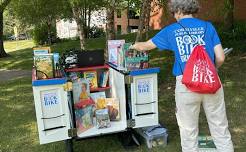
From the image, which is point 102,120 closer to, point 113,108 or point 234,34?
point 113,108

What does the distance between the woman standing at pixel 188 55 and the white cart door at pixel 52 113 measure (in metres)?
Result: 1.23

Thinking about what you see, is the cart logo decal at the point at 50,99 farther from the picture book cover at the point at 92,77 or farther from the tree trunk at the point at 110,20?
the tree trunk at the point at 110,20

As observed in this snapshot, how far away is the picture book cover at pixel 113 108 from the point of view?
4.98 metres

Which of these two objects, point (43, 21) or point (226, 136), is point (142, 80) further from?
point (43, 21)

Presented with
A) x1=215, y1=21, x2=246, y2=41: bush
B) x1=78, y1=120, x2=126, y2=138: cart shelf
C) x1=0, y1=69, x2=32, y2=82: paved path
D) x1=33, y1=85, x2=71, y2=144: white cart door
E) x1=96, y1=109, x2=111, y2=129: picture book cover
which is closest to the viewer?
x1=33, y1=85, x2=71, y2=144: white cart door

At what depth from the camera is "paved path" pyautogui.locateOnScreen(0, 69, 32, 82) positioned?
1136cm

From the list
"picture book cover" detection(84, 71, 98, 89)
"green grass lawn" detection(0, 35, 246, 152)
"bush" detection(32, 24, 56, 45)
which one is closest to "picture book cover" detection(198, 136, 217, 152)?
"green grass lawn" detection(0, 35, 246, 152)

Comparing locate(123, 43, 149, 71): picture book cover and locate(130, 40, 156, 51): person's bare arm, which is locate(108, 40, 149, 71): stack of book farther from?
locate(130, 40, 156, 51): person's bare arm

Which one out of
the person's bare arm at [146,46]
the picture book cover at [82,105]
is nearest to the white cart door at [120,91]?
the picture book cover at [82,105]

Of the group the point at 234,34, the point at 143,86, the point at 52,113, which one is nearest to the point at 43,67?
the point at 52,113

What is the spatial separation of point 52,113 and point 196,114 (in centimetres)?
164

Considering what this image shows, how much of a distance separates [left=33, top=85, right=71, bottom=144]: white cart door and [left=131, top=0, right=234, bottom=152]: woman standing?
4.02ft

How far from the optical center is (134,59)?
469cm

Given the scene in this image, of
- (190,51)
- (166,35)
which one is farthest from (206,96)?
(166,35)
